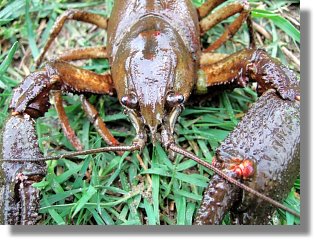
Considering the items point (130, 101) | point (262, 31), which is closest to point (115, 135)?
point (130, 101)

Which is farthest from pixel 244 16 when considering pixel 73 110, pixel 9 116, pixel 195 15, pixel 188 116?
pixel 9 116

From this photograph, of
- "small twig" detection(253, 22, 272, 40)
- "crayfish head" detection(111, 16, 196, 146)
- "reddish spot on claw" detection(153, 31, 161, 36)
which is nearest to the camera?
"crayfish head" detection(111, 16, 196, 146)

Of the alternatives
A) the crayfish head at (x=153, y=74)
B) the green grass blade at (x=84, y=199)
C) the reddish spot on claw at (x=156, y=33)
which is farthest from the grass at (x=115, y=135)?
the reddish spot on claw at (x=156, y=33)

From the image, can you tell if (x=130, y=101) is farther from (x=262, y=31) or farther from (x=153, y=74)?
(x=262, y=31)

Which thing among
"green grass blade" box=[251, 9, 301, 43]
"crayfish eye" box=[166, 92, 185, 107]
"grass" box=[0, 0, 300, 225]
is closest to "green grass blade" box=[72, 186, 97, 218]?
"grass" box=[0, 0, 300, 225]

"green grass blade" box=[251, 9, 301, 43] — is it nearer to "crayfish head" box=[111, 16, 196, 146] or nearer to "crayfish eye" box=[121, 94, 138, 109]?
"crayfish head" box=[111, 16, 196, 146]
